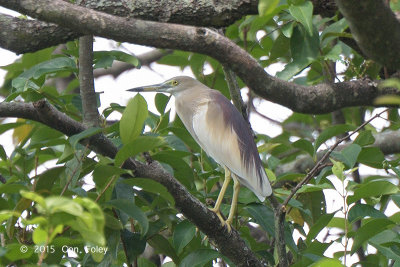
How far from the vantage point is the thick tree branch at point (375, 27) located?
1.95 meters

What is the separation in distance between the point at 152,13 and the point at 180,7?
0.11m

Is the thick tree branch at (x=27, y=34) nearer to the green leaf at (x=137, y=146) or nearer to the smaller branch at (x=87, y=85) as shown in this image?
the smaller branch at (x=87, y=85)

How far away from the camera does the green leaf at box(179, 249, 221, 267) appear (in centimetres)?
255

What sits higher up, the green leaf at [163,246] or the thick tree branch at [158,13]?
the thick tree branch at [158,13]

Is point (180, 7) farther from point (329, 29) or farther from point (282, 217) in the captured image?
point (282, 217)

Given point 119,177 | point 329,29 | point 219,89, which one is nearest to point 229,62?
point 119,177

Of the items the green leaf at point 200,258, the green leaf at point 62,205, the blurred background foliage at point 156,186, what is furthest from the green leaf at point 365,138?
the green leaf at point 62,205

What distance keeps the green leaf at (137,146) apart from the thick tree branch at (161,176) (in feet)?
0.42

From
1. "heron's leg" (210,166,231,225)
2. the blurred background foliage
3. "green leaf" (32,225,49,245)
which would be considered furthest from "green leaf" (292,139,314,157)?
"green leaf" (32,225,49,245)

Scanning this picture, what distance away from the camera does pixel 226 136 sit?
12.0 feet

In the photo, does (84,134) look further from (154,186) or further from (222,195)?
(222,195)

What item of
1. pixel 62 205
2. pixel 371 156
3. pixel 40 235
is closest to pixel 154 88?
pixel 371 156

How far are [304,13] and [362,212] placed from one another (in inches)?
32.0

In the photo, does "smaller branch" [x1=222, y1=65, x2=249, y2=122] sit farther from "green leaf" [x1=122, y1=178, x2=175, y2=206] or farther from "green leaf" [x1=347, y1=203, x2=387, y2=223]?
"green leaf" [x1=122, y1=178, x2=175, y2=206]
